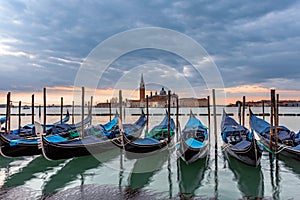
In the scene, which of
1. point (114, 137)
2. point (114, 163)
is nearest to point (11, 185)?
point (114, 163)

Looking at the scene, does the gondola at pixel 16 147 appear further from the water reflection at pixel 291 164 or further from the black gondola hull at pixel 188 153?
the water reflection at pixel 291 164

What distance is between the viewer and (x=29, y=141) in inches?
287

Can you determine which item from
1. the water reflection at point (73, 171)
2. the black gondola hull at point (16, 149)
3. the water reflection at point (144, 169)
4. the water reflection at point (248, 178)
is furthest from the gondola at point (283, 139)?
the black gondola hull at point (16, 149)

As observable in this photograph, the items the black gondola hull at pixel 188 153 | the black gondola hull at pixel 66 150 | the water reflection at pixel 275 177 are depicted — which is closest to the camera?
the water reflection at pixel 275 177

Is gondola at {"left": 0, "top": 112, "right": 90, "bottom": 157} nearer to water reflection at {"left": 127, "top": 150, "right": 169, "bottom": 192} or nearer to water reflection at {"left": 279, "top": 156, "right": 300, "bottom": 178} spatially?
water reflection at {"left": 127, "top": 150, "right": 169, "bottom": 192}

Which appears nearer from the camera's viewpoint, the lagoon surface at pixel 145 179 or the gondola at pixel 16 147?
the lagoon surface at pixel 145 179

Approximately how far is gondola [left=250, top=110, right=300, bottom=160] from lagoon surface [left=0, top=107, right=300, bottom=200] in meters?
0.35

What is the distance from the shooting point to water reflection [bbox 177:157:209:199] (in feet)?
16.6

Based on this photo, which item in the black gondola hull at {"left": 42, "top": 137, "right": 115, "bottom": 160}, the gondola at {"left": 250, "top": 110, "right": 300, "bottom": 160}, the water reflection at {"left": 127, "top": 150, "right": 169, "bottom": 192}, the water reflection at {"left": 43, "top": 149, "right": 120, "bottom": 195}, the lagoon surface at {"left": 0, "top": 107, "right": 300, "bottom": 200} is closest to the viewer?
the lagoon surface at {"left": 0, "top": 107, "right": 300, "bottom": 200}

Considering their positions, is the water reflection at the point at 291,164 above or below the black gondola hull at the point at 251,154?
below

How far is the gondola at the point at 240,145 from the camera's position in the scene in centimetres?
603

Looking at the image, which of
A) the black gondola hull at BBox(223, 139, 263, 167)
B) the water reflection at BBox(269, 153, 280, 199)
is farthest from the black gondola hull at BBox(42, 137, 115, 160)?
the water reflection at BBox(269, 153, 280, 199)

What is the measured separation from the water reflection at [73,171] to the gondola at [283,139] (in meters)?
4.98

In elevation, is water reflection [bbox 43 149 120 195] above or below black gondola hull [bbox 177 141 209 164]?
below
